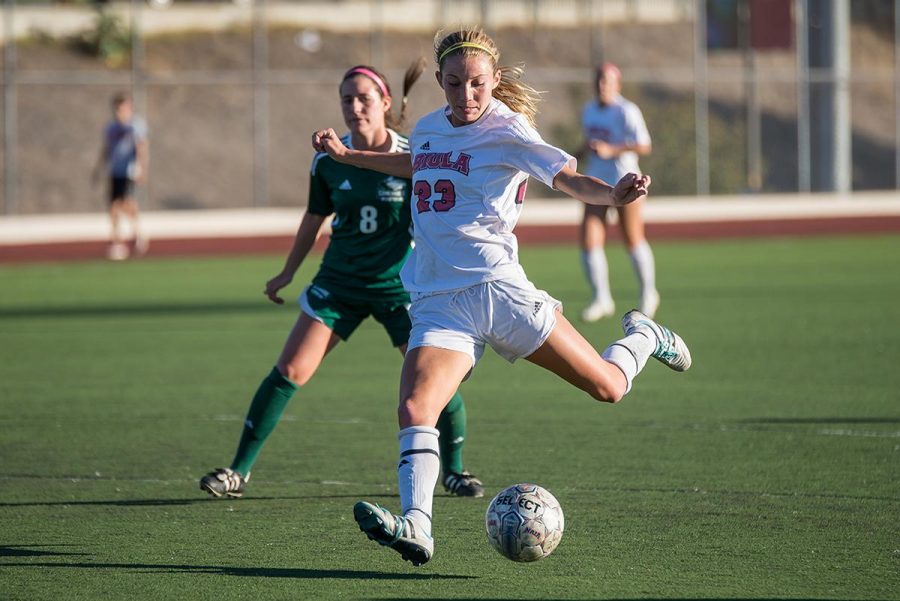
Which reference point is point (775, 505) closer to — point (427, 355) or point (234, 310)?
point (427, 355)

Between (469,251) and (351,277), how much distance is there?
5.40 ft

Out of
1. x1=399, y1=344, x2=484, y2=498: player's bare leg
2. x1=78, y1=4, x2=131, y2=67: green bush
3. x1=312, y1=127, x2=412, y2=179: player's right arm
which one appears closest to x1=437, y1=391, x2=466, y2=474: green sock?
x1=399, y1=344, x2=484, y2=498: player's bare leg

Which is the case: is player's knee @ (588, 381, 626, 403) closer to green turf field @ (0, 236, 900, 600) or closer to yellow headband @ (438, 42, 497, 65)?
green turf field @ (0, 236, 900, 600)

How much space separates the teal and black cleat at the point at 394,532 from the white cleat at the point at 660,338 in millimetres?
1816

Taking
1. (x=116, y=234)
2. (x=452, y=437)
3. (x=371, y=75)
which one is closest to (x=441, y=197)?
(x=371, y=75)

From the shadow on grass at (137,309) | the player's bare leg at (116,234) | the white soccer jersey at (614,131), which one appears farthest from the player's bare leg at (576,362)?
the player's bare leg at (116,234)

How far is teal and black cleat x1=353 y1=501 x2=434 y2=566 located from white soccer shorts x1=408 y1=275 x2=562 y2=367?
73cm

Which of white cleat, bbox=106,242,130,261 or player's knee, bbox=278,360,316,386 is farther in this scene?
white cleat, bbox=106,242,130,261

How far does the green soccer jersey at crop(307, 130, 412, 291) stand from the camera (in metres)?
7.41

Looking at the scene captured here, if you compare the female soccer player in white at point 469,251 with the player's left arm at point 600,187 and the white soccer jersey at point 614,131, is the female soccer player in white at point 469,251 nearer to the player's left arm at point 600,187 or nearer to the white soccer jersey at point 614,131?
the player's left arm at point 600,187

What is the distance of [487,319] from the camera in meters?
5.83

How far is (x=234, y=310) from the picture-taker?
16.5 m

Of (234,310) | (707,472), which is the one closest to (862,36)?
(234,310)

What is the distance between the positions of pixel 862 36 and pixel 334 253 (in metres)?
42.6
